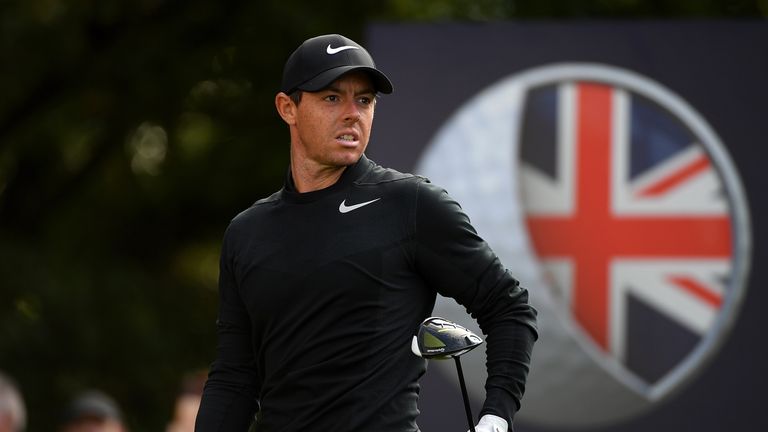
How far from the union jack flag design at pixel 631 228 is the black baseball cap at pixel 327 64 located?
14.8ft

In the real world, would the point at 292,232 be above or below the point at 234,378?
above

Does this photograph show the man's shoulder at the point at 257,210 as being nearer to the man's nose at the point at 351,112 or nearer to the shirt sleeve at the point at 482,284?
the man's nose at the point at 351,112

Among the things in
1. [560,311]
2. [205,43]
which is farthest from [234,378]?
[205,43]

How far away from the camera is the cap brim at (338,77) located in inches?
160

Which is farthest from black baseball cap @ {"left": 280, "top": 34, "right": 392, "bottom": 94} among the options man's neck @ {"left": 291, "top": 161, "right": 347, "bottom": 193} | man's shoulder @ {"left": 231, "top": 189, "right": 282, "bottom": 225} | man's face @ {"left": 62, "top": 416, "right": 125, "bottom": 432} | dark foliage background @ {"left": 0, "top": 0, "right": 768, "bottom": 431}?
dark foliage background @ {"left": 0, "top": 0, "right": 768, "bottom": 431}

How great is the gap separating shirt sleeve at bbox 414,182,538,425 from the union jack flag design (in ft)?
14.9

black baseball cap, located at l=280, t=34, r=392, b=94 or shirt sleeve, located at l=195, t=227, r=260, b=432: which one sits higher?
black baseball cap, located at l=280, t=34, r=392, b=94

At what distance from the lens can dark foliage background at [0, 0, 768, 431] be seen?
1342cm

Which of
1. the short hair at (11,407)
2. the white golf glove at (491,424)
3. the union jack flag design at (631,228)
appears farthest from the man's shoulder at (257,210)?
the union jack flag design at (631,228)

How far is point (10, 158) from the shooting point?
14.8m

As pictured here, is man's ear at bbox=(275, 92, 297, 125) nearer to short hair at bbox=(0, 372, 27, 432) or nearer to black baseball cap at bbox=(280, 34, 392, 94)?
black baseball cap at bbox=(280, 34, 392, 94)

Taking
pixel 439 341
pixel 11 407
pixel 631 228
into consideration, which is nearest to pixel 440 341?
pixel 439 341

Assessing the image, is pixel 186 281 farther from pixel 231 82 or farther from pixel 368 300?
pixel 368 300

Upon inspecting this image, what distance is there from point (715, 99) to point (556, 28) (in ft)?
3.23
